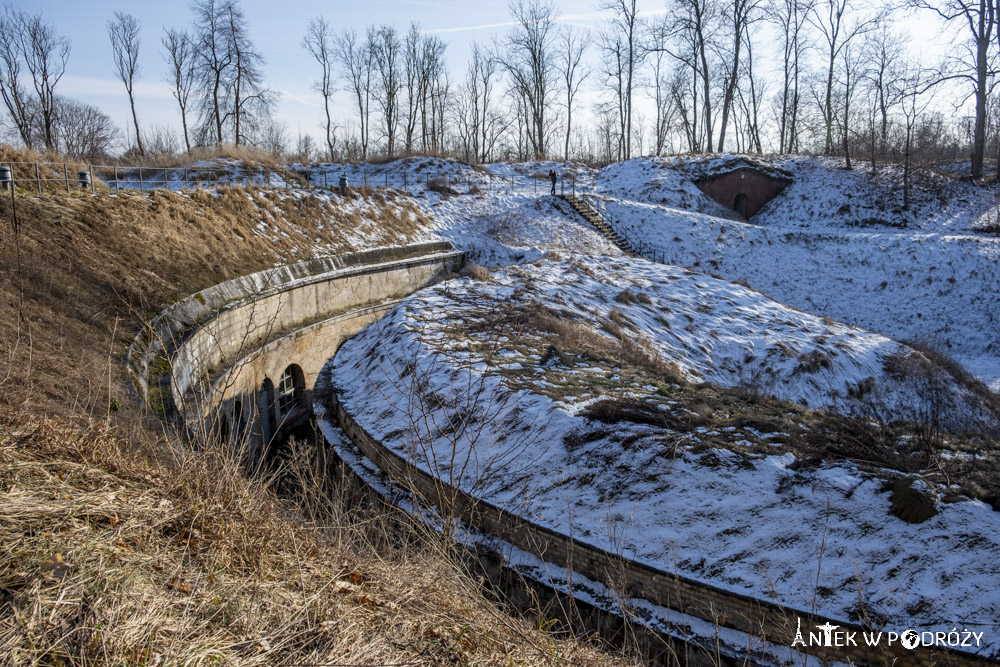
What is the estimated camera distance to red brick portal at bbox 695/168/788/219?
29.9 m

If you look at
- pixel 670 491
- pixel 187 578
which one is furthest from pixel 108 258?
pixel 670 491

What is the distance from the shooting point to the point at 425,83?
146 feet

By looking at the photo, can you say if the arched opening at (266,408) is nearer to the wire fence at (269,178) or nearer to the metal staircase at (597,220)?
the wire fence at (269,178)

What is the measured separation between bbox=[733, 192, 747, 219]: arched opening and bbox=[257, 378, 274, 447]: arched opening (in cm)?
2509

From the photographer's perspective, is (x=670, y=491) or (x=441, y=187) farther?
(x=441, y=187)

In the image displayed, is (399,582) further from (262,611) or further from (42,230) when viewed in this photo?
(42,230)

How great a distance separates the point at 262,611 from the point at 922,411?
1238cm

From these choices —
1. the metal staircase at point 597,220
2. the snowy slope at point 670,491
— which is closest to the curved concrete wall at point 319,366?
the snowy slope at point 670,491

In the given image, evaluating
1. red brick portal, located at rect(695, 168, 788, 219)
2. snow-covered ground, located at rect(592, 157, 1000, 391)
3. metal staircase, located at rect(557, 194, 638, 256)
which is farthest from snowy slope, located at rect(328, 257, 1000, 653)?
red brick portal, located at rect(695, 168, 788, 219)

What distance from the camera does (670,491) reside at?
6.20 meters

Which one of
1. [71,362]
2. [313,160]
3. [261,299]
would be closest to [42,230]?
[261,299]

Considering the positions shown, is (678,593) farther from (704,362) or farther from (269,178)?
(269,178)

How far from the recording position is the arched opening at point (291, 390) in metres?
13.7

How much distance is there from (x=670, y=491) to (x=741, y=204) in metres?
27.4
